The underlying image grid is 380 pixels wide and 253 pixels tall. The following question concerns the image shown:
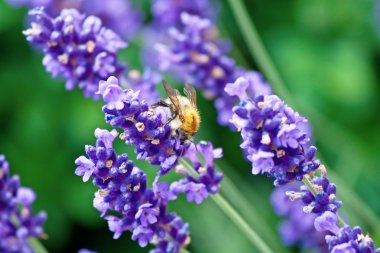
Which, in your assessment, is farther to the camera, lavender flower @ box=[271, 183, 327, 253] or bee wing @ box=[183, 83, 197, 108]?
lavender flower @ box=[271, 183, 327, 253]

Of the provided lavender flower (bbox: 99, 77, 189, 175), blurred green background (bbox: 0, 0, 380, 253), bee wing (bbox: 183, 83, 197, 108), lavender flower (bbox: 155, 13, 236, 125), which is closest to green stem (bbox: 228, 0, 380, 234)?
blurred green background (bbox: 0, 0, 380, 253)

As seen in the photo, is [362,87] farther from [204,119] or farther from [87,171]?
[87,171]

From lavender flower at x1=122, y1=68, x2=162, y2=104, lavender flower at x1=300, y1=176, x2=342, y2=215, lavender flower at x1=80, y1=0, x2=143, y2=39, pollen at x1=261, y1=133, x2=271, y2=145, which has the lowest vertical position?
lavender flower at x1=300, y1=176, x2=342, y2=215

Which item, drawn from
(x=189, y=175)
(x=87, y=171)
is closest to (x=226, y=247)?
(x=189, y=175)

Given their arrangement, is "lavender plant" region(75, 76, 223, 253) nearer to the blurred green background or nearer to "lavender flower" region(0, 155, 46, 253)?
"lavender flower" region(0, 155, 46, 253)

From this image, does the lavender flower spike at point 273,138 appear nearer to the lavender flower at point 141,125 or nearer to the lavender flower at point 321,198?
the lavender flower at point 321,198

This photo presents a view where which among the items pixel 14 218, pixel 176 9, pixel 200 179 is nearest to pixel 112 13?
pixel 176 9
